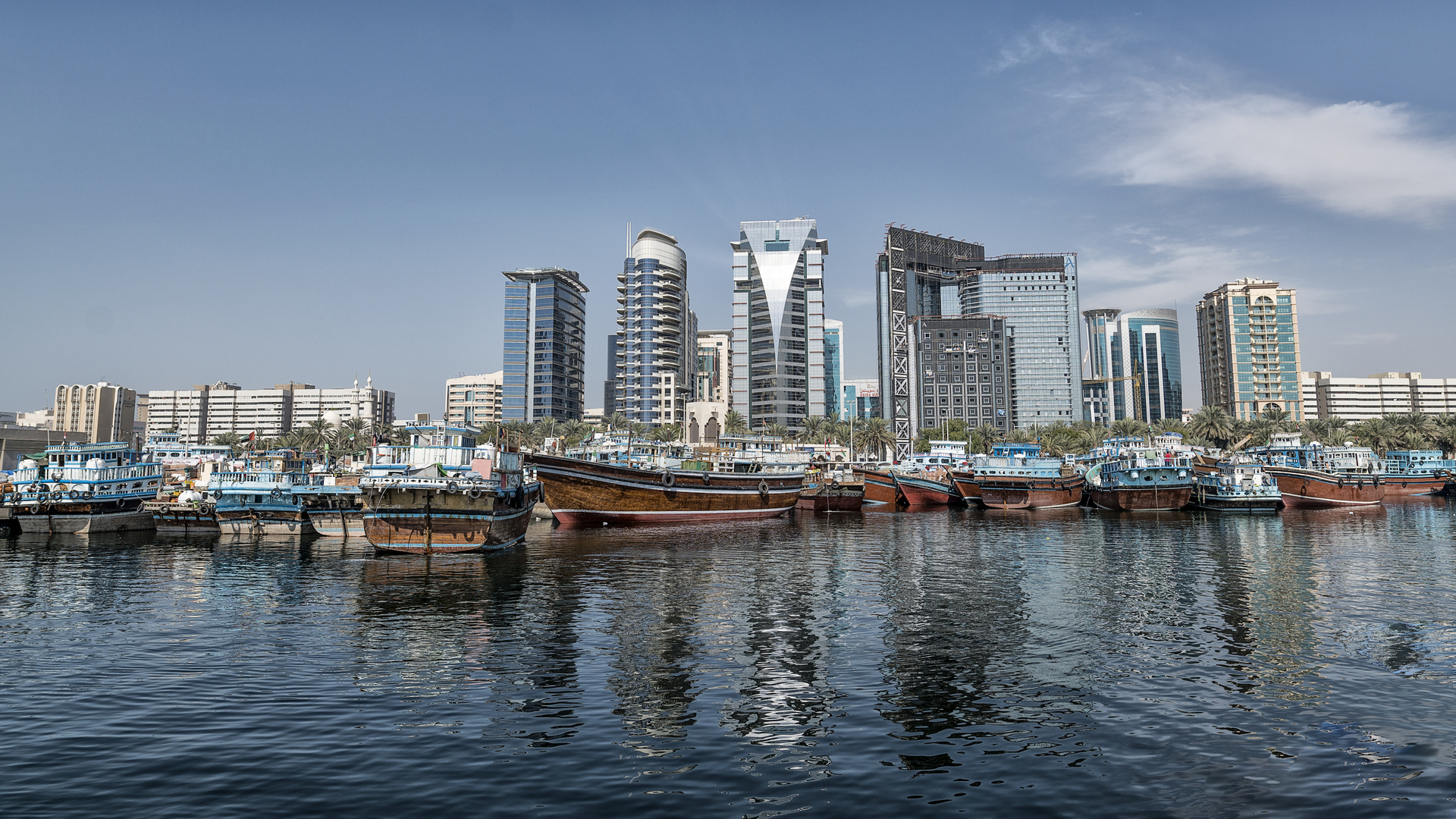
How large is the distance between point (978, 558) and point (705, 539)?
21.4 metres

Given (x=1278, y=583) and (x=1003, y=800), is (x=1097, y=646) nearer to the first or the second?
(x=1003, y=800)

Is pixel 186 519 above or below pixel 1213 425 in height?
below

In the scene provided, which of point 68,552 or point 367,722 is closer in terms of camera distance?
point 367,722

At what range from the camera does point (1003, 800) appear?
13344 mm

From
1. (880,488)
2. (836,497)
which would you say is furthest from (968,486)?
(836,497)

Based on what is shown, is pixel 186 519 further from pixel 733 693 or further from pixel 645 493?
pixel 733 693

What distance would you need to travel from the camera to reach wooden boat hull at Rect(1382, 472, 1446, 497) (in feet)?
360

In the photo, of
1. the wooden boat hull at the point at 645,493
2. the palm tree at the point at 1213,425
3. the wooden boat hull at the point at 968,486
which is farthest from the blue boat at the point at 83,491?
the palm tree at the point at 1213,425

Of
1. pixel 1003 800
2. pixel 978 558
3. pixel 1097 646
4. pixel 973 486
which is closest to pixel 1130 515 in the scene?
pixel 973 486

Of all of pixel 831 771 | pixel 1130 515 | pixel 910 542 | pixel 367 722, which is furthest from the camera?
pixel 1130 515

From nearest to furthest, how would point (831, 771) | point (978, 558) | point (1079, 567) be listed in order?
1. point (831, 771)
2. point (1079, 567)
3. point (978, 558)

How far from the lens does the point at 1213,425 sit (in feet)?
479

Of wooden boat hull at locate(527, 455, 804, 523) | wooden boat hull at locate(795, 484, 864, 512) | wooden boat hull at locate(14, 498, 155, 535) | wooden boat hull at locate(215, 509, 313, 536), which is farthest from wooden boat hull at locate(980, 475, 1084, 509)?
wooden boat hull at locate(14, 498, 155, 535)

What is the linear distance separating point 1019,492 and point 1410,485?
60.2m
